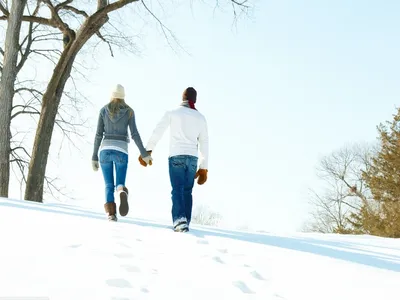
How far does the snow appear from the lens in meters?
3.61

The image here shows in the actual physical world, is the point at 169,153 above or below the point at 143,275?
above

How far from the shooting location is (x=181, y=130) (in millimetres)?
6730

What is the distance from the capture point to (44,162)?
1062cm

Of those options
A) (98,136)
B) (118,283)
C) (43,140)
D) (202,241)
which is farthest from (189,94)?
(43,140)

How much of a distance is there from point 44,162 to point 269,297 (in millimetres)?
7721

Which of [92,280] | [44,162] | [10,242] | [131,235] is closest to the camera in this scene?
[92,280]

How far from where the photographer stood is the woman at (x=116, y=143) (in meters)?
6.95

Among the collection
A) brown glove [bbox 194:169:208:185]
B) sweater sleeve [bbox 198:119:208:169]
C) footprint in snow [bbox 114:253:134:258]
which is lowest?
footprint in snow [bbox 114:253:134:258]

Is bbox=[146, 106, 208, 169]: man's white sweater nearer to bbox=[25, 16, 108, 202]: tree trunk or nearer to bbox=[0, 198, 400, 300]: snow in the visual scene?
bbox=[0, 198, 400, 300]: snow

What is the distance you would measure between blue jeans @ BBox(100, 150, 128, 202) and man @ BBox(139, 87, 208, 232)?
310mm

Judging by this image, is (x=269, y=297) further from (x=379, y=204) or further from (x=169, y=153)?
(x=379, y=204)

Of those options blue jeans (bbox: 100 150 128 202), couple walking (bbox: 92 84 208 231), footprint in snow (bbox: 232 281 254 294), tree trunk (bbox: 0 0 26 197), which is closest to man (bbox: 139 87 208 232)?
couple walking (bbox: 92 84 208 231)

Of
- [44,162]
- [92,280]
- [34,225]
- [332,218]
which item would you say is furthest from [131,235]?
[332,218]

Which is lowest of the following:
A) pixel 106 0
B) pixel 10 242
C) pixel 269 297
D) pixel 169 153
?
pixel 269 297
